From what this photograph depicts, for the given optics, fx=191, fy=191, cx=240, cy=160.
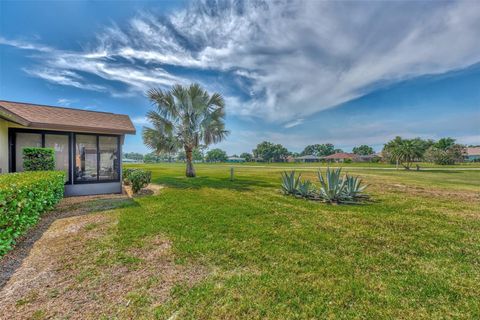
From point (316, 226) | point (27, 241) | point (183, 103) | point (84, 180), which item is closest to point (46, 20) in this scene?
point (84, 180)

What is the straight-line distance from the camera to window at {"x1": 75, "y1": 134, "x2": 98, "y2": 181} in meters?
8.51

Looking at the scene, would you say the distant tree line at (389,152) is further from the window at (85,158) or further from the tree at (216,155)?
the window at (85,158)

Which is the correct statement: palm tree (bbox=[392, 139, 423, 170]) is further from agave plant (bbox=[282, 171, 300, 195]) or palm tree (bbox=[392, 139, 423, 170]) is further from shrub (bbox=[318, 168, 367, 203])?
agave plant (bbox=[282, 171, 300, 195])

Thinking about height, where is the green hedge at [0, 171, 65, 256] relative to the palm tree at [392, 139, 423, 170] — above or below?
below

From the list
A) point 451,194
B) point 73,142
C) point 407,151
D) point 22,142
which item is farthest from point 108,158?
point 407,151

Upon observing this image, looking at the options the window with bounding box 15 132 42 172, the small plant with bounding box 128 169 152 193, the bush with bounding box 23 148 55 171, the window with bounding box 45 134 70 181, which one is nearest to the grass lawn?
the small plant with bounding box 128 169 152 193

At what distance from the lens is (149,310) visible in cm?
209

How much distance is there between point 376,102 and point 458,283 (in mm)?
26772

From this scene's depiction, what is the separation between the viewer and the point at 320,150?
9956cm

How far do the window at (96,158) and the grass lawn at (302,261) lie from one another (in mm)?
4123

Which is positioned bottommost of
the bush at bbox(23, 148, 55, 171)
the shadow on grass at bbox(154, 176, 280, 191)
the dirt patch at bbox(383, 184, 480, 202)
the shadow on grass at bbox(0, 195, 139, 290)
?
the dirt patch at bbox(383, 184, 480, 202)

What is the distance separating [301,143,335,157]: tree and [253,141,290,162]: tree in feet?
66.5

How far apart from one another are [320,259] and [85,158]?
1013 cm

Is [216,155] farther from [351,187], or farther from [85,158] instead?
[351,187]
